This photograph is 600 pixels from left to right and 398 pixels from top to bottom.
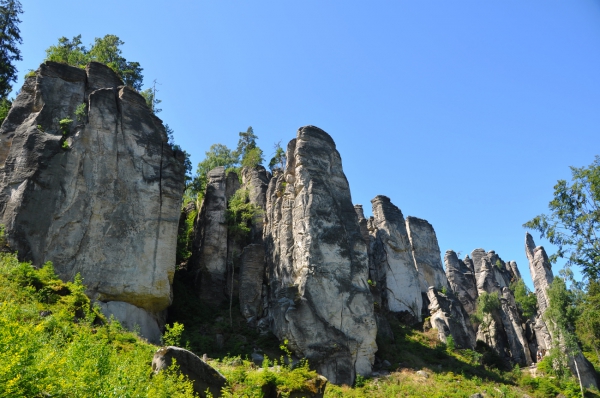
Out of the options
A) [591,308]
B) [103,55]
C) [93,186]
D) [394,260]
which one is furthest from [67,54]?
[591,308]

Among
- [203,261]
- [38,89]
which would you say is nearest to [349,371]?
[203,261]

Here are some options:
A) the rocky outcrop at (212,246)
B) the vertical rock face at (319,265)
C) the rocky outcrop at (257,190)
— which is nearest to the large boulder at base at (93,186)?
the rocky outcrop at (212,246)

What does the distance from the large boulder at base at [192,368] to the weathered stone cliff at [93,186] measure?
13.3 meters

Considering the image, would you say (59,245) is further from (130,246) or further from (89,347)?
(89,347)

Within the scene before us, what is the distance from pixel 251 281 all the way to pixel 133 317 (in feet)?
29.2

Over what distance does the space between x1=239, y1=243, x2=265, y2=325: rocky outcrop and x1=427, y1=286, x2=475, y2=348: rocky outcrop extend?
512 inches

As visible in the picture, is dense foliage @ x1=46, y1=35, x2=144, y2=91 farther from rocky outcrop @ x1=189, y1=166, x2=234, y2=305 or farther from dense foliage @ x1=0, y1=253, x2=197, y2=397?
dense foliage @ x1=0, y1=253, x2=197, y2=397

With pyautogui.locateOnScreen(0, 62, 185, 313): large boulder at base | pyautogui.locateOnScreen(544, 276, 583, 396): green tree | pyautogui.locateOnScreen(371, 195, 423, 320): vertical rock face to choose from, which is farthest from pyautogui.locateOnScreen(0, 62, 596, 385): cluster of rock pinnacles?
pyautogui.locateOnScreen(544, 276, 583, 396): green tree

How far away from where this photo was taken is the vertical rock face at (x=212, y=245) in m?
32.7

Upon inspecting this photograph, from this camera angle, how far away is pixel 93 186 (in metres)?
26.9

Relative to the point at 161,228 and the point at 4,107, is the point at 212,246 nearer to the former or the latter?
the point at 161,228

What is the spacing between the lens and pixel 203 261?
109 ft

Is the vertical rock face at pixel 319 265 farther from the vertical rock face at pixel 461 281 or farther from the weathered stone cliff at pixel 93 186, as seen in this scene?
the vertical rock face at pixel 461 281

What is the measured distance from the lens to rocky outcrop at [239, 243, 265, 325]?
31.1m
